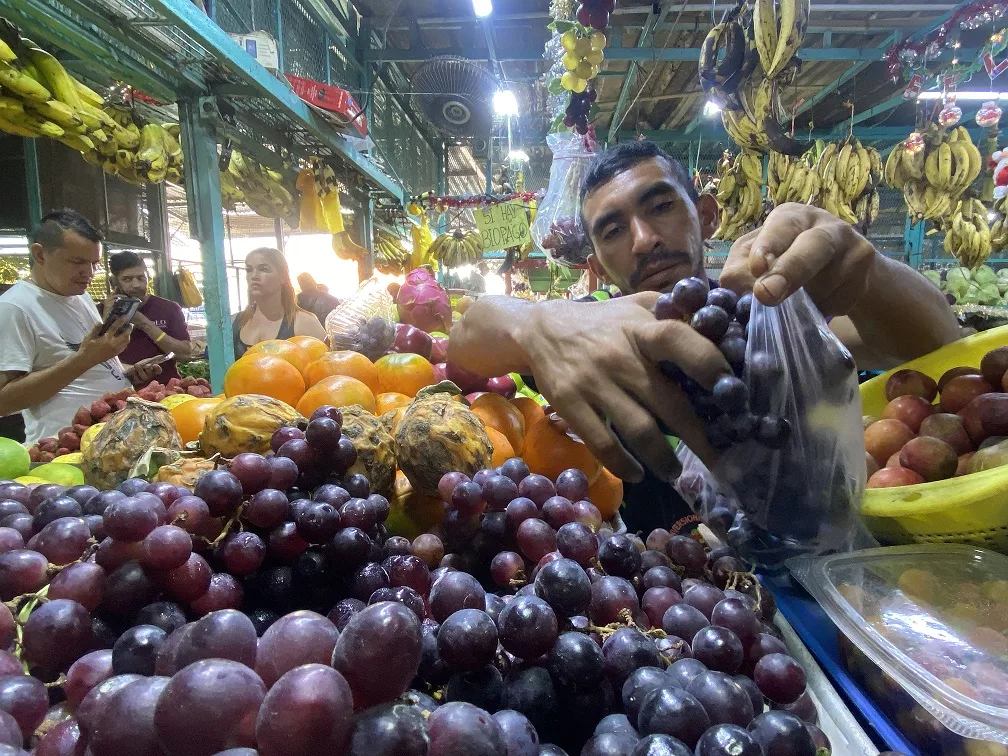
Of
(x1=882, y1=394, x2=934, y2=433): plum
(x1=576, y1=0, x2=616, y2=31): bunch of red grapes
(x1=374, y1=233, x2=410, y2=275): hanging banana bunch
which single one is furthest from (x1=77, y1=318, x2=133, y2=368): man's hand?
(x1=374, y1=233, x2=410, y2=275): hanging banana bunch

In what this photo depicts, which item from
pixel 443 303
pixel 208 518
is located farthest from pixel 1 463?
pixel 443 303

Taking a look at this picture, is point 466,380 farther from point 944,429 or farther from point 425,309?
point 425,309

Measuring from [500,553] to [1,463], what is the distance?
4.69 feet

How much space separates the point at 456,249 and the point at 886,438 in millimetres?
7344

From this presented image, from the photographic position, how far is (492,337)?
1.34 meters

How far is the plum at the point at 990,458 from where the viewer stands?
0.92 metres

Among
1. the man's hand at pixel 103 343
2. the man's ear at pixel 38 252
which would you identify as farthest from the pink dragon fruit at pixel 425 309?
the man's ear at pixel 38 252

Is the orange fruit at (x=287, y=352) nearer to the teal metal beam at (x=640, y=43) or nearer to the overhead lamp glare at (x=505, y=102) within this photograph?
the teal metal beam at (x=640, y=43)

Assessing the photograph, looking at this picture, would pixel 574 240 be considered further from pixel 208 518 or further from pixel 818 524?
pixel 208 518

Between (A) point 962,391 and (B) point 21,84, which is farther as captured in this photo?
(B) point 21,84

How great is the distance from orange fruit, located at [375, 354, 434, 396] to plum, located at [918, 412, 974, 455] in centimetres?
121

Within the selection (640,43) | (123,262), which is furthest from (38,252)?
(640,43)

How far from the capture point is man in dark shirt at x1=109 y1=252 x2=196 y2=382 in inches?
140

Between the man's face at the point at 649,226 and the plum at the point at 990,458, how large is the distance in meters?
0.88
